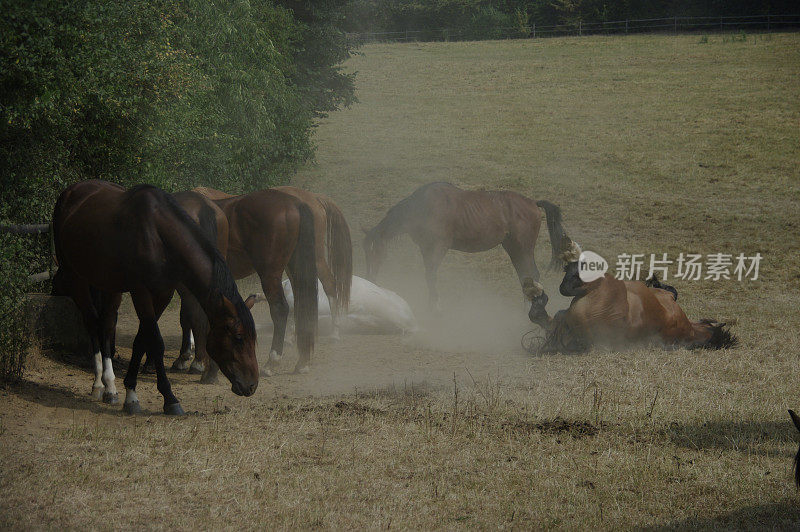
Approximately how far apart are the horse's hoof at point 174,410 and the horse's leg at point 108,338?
2.00 feet

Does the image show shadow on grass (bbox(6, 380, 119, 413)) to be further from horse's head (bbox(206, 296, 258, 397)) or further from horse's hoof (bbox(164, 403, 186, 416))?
horse's head (bbox(206, 296, 258, 397))

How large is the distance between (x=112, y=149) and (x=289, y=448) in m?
6.19

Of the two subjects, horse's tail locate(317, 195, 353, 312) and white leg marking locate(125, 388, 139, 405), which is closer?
white leg marking locate(125, 388, 139, 405)

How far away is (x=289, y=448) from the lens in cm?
586

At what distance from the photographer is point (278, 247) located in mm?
8914

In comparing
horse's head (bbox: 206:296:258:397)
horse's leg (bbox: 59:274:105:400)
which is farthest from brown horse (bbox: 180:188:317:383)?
horse's head (bbox: 206:296:258:397)

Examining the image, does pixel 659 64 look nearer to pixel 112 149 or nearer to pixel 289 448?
pixel 112 149

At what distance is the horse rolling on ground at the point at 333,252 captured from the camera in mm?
10281

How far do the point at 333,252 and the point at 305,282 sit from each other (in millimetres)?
1343

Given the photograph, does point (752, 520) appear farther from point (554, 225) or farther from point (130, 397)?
point (554, 225)

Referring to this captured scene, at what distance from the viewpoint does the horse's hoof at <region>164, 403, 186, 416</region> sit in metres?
6.75

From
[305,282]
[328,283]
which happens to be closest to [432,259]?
[328,283]

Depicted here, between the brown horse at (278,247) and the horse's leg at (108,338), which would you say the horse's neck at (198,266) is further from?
the brown horse at (278,247)

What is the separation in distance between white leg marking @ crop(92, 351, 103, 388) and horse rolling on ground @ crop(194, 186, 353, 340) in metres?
3.43
